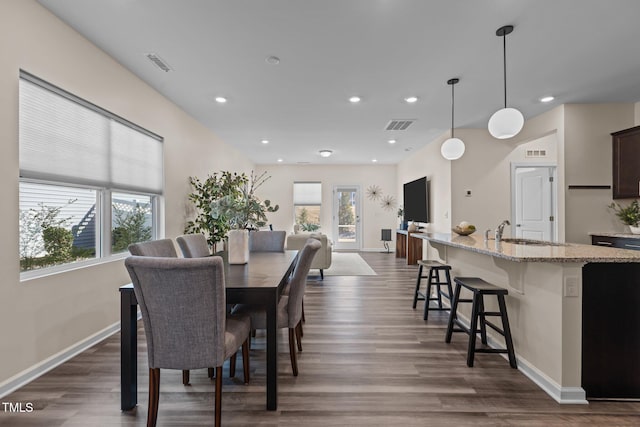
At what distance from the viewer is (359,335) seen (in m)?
2.87

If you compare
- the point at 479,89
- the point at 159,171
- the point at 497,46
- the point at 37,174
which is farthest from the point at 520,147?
the point at 37,174

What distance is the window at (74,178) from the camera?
220 centimetres

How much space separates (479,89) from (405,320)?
292cm

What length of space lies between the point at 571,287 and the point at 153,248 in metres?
2.81

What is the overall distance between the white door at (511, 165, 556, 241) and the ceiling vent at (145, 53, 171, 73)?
18.4 feet

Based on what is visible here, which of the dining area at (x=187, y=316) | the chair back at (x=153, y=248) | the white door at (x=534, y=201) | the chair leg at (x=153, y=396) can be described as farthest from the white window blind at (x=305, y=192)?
the chair leg at (x=153, y=396)

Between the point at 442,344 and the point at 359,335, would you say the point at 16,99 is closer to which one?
the point at 359,335

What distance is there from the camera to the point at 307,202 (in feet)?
30.9

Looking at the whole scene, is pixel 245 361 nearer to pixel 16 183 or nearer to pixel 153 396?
pixel 153 396

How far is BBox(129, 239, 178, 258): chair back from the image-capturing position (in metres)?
1.96

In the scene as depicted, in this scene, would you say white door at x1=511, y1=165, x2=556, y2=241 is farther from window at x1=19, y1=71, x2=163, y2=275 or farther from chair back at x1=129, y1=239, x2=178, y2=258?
window at x1=19, y1=71, x2=163, y2=275

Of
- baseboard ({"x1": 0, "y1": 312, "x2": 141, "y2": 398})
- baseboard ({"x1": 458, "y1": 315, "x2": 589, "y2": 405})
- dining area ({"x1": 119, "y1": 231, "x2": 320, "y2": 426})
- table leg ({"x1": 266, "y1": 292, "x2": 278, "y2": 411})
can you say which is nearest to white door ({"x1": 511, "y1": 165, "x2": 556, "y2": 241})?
baseboard ({"x1": 458, "y1": 315, "x2": 589, "y2": 405})

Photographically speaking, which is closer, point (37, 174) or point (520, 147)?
point (37, 174)

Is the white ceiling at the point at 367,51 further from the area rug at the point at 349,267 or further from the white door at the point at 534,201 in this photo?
the area rug at the point at 349,267
